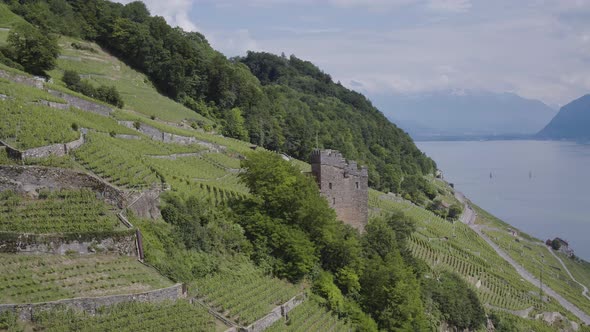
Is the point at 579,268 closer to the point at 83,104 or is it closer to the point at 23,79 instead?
the point at 83,104

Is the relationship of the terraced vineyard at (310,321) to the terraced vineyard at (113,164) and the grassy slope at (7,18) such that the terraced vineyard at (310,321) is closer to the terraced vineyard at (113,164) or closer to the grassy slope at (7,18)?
the terraced vineyard at (113,164)

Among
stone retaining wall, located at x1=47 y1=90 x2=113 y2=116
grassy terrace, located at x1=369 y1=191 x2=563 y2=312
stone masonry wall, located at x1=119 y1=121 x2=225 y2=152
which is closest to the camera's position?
stone retaining wall, located at x1=47 y1=90 x2=113 y2=116

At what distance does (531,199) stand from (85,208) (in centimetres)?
13951

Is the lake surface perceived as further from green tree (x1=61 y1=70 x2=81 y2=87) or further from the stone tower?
green tree (x1=61 y1=70 x2=81 y2=87)

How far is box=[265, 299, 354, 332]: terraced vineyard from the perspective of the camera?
2454cm

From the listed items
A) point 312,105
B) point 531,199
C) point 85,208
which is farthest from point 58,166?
point 531,199

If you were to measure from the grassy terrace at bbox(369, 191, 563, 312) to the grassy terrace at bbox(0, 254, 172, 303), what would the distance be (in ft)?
127

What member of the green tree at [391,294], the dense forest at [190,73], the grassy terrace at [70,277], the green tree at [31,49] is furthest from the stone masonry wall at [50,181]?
the dense forest at [190,73]

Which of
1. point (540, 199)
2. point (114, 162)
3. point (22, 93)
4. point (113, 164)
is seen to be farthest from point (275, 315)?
point (540, 199)

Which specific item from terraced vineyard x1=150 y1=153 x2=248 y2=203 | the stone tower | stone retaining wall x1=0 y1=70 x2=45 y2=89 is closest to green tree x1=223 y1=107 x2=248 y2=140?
terraced vineyard x1=150 y1=153 x2=248 y2=203

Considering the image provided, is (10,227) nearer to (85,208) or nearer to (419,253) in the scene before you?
(85,208)

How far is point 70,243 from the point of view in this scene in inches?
791

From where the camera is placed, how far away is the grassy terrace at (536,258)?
69.6 metres

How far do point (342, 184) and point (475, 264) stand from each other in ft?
88.5
